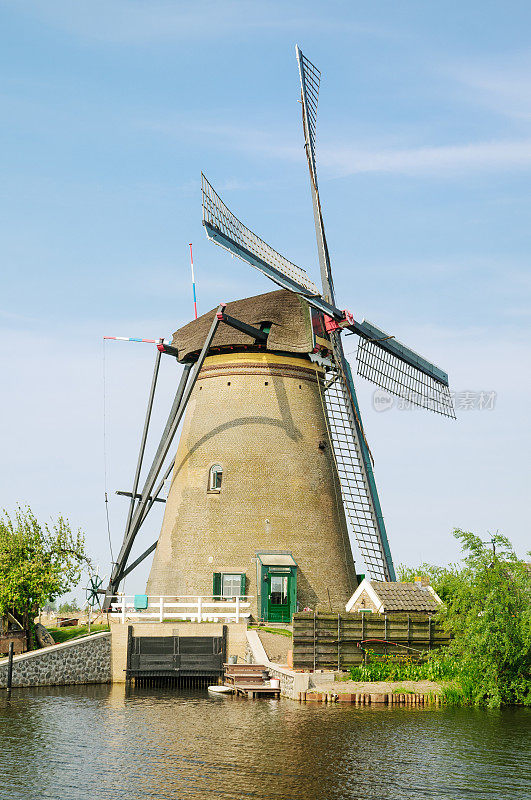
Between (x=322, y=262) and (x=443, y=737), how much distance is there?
2025cm

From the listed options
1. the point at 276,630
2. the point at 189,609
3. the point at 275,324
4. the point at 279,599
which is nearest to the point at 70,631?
the point at 189,609

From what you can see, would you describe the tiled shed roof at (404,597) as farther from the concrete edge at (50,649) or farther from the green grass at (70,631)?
the green grass at (70,631)

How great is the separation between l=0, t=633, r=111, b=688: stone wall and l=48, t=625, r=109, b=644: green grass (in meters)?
2.51

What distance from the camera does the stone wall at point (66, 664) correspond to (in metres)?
26.8

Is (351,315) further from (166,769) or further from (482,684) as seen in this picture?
(166,769)

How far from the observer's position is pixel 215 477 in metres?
32.4

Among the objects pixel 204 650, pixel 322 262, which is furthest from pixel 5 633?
pixel 322 262

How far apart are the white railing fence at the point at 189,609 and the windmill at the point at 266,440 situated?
452 millimetres

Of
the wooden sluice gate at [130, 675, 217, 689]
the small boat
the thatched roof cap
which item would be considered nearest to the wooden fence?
the small boat

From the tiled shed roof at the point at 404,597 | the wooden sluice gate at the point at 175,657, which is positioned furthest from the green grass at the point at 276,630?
the tiled shed roof at the point at 404,597

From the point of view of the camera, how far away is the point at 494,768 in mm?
15523

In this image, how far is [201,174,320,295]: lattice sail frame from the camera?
29891 millimetres

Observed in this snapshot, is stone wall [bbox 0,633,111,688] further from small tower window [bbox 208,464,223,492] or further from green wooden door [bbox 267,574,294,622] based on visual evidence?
small tower window [bbox 208,464,223,492]

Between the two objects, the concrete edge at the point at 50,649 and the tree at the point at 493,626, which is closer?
the tree at the point at 493,626
